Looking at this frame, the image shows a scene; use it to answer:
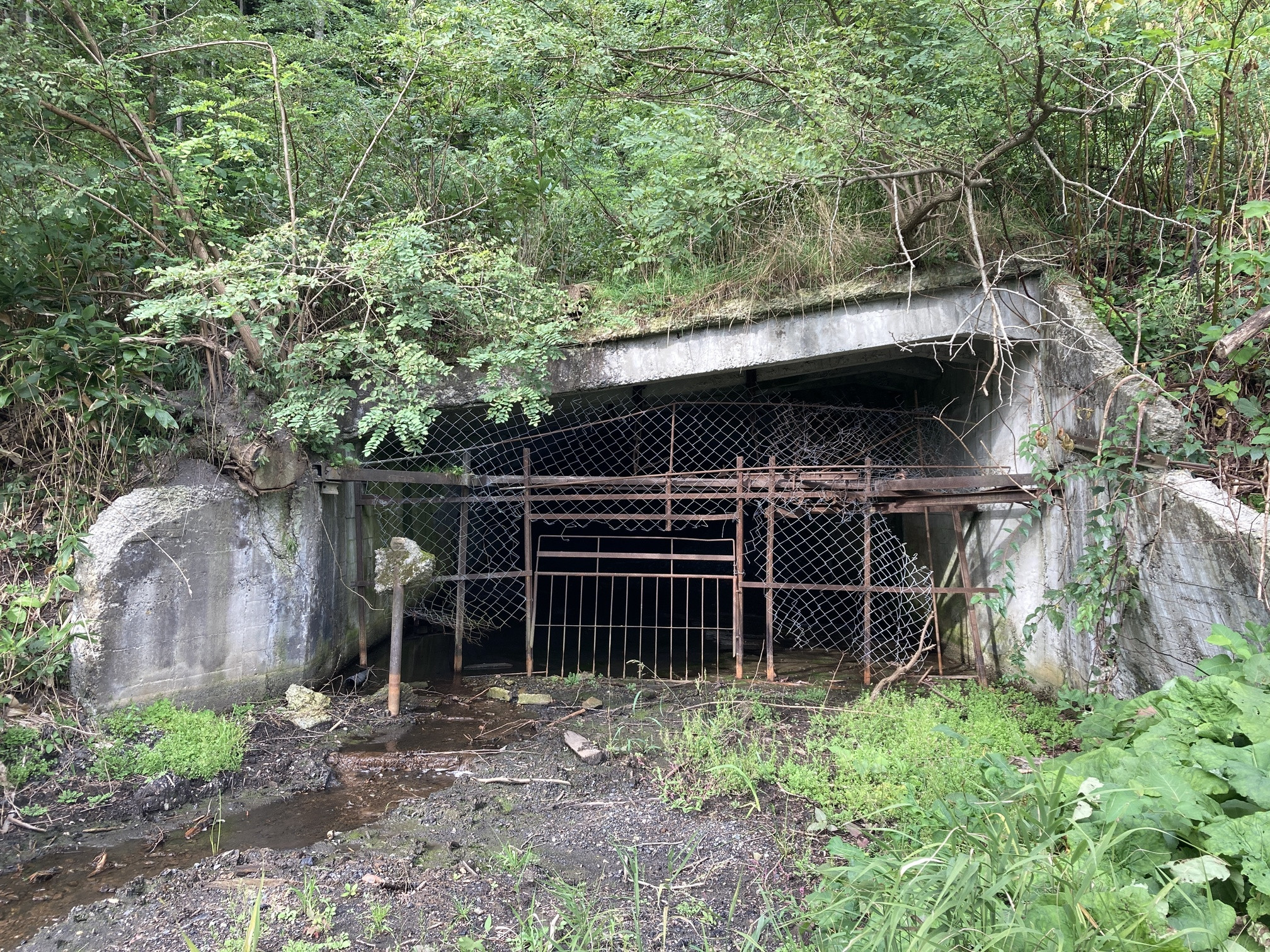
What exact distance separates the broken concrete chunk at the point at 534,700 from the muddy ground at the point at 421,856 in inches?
21.6

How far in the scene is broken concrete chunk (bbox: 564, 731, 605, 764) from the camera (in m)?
4.45

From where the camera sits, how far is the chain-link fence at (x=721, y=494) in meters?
5.92

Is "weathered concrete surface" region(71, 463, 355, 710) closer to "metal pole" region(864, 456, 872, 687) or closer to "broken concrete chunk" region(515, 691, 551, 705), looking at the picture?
"broken concrete chunk" region(515, 691, 551, 705)

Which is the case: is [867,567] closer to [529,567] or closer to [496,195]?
[529,567]

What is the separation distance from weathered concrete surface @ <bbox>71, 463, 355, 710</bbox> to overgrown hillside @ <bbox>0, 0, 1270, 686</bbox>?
26cm

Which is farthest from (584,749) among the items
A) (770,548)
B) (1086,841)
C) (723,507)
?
(723,507)

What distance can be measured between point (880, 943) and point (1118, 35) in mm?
5051

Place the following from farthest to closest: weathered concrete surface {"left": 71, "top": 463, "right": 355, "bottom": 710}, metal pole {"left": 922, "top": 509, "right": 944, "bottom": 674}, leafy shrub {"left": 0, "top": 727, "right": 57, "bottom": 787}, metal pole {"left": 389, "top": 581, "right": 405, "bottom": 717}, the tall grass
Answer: metal pole {"left": 922, "top": 509, "right": 944, "bottom": 674} < metal pole {"left": 389, "top": 581, "right": 405, "bottom": 717} < weathered concrete surface {"left": 71, "top": 463, "right": 355, "bottom": 710} < leafy shrub {"left": 0, "top": 727, "right": 57, "bottom": 787} < the tall grass

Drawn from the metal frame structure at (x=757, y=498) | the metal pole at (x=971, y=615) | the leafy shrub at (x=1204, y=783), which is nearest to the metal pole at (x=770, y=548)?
the metal frame structure at (x=757, y=498)

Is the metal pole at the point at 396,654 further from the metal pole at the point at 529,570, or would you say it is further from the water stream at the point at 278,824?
the metal pole at the point at 529,570

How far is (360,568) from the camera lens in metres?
6.50

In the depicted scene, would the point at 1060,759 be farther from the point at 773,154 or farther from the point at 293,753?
the point at 293,753

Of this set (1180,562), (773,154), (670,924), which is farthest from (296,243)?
(1180,562)

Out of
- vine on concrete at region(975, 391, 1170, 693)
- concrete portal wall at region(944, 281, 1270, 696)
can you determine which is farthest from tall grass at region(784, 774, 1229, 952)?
vine on concrete at region(975, 391, 1170, 693)
